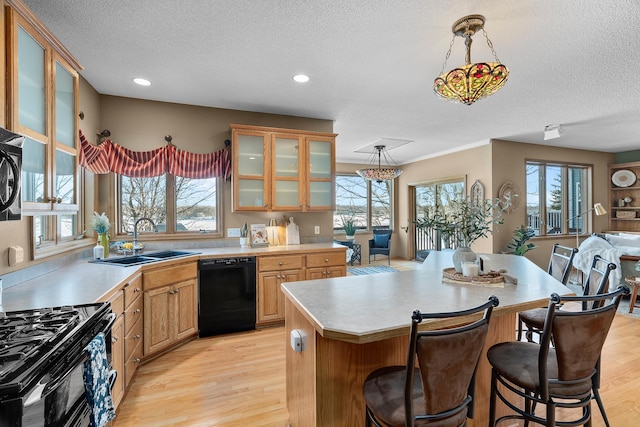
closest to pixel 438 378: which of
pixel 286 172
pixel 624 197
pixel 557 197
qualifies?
pixel 286 172

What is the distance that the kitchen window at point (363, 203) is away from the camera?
8.17 meters

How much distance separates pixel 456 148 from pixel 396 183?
2.28m

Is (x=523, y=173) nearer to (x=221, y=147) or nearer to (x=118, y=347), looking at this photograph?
(x=221, y=147)

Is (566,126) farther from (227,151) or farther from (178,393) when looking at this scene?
(178,393)

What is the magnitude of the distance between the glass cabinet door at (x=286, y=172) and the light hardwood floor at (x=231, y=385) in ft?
5.17

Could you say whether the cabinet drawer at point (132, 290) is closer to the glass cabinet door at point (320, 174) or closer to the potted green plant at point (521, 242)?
the glass cabinet door at point (320, 174)

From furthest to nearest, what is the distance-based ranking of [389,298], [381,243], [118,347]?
[381,243]
[118,347]
[389,298]

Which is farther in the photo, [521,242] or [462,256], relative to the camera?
[521,242]

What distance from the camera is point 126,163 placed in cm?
339

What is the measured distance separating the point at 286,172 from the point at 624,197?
7.73m

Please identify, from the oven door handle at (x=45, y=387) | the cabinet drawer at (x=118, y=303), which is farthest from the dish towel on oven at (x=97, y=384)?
the cabinet drawer at (x=118, y=303)

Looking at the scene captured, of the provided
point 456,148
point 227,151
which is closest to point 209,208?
point 227,151

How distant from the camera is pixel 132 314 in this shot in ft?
7.84

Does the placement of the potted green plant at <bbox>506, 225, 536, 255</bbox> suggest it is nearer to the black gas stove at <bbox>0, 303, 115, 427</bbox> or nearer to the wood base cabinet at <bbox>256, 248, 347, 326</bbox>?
the wood base cabinet at <bbox>256, 248, 347, 326</bbox>
